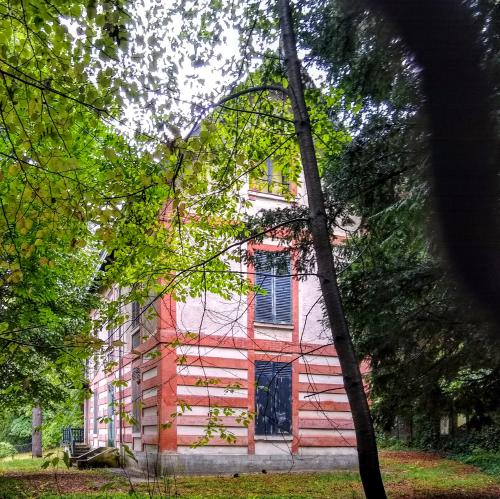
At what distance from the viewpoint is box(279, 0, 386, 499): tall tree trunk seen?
4496mm

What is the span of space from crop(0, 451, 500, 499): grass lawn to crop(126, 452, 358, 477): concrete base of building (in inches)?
23.4

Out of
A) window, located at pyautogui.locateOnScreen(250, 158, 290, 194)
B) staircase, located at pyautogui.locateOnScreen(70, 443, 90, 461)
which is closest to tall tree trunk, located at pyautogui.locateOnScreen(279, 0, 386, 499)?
window, located at pyautogui.locateOnScreen(250, 158, 290, 194)

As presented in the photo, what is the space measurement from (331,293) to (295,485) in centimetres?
916

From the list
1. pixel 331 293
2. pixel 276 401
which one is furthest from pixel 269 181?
pixel 276 401

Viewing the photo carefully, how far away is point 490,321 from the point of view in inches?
110

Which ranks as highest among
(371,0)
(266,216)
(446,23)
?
(266,216)

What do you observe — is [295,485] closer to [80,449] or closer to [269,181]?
[269,181]

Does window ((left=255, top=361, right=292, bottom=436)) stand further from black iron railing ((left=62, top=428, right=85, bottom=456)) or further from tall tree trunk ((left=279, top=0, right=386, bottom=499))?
black iron railing ((left=62, top=428, right=85, bottom=456))

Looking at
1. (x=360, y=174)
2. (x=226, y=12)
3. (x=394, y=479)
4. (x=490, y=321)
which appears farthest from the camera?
(x=394, y=479)

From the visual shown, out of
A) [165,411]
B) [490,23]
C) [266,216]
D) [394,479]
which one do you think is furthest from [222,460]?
[490,23]

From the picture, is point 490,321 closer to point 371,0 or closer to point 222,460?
point 371,0

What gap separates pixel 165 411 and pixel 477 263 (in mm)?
13124

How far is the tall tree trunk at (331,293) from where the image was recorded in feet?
14.8

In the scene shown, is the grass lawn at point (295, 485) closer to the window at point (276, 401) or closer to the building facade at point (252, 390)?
the building facade at point (252, 390)
